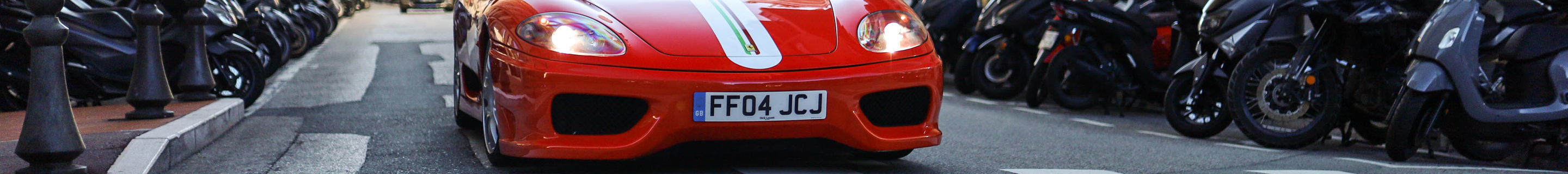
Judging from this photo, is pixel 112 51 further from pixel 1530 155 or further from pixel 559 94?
pixel 1530 155

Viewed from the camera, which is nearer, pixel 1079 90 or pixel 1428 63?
pixel 1428 63

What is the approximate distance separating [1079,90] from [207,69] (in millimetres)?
4153

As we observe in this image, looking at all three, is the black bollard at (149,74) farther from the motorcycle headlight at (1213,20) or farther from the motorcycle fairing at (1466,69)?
the motorcycle fairing at (1466,69)

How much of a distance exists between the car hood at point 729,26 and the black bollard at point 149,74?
238 cm

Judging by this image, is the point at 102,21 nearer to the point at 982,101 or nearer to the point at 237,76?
the point at 237,76

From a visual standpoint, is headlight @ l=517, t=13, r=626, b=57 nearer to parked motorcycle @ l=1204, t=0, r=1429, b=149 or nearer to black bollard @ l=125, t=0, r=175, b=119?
black bollard @ l=125, t=0, r=175, b=119

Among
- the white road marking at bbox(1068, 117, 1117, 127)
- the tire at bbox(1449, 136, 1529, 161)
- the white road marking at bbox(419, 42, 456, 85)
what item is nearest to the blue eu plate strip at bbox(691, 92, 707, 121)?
the white road marking at bbox(419, 42, 456, 85)

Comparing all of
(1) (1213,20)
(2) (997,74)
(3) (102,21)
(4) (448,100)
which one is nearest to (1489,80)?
(1) (1213,20)

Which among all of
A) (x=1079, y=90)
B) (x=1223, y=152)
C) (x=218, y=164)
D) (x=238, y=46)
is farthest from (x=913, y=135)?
(x=238, y=46)

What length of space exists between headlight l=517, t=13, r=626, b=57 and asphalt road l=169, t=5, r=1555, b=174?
1.03 ft

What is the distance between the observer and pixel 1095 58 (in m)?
7.24

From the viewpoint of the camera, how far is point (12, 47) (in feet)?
20.6

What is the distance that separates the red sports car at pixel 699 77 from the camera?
11.5ft

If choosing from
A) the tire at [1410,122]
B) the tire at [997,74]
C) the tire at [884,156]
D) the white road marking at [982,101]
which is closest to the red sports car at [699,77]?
the tire at [884,156]
